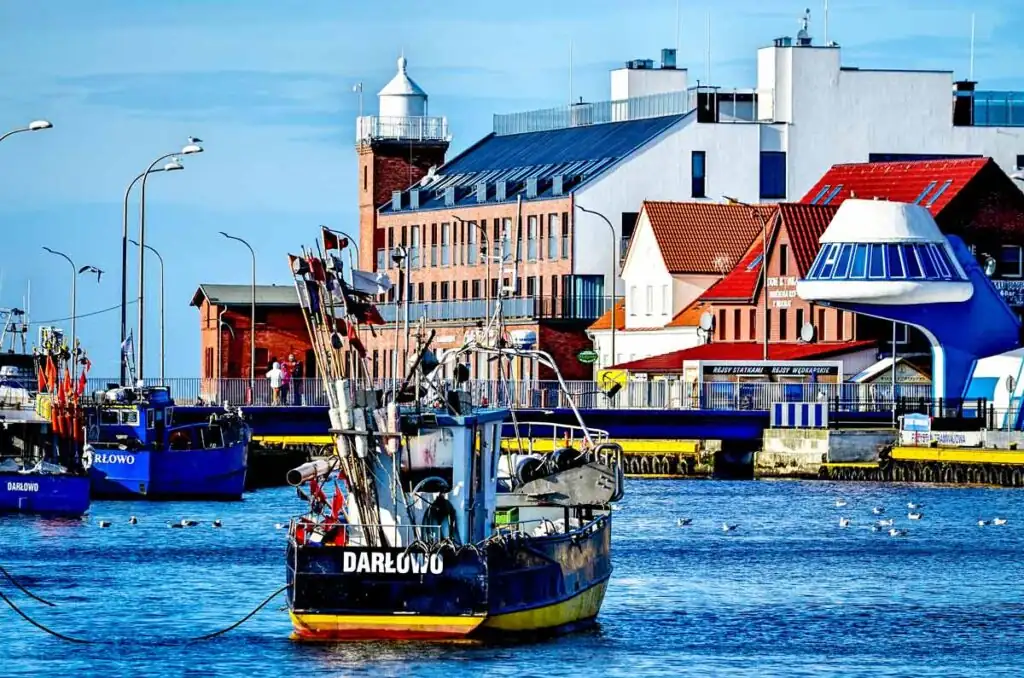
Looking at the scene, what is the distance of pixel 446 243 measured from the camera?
16350 cm

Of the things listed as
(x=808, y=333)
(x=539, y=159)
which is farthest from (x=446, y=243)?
(x=808, y=333)

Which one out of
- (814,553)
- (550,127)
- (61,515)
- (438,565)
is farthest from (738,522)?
(550,127)

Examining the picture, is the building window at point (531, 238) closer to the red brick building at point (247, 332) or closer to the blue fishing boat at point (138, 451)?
the red brick building at point (247, 332)

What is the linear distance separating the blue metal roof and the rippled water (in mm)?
60639

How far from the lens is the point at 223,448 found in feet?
321

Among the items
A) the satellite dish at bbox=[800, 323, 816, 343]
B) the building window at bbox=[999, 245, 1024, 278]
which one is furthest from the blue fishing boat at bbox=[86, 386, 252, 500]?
the building window at bbox=[999, 245, 1024, 278]

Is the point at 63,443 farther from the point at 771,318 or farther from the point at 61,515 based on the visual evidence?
the point at 771,318

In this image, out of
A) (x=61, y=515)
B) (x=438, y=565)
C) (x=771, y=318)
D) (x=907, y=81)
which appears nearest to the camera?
(x=438, y=565)

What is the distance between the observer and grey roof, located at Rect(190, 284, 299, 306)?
17712cm

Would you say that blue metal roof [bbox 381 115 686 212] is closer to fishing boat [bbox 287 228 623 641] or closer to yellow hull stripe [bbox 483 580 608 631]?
yellow hull stripe [bbox 483 580 608 631]

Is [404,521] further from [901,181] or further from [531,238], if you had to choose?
[531,238]

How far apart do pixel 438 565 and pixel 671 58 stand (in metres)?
120

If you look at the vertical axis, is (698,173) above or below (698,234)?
above

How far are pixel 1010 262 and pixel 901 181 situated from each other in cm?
648
